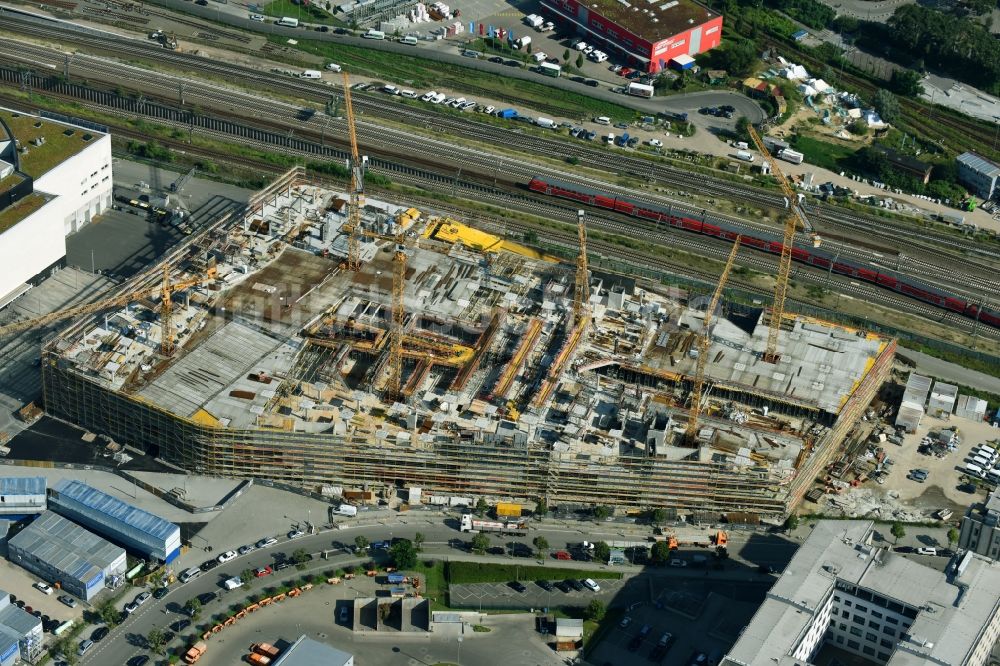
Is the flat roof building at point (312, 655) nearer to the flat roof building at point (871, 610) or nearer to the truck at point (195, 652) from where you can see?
the truck at point (195, 652)

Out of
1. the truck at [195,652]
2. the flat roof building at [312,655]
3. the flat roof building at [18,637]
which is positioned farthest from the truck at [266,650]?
the flat roof building at [18,637]

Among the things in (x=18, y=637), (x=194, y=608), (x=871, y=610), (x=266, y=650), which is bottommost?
(x=266, y=650)

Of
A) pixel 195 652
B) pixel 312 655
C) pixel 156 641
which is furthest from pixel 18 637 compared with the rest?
pixel 312 655

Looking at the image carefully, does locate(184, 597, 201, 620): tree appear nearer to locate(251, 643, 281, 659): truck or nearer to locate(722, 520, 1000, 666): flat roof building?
locate(251, 643, 281, 659): truck

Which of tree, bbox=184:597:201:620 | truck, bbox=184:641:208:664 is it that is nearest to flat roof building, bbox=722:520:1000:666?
truck, bbox=184:641:208:664

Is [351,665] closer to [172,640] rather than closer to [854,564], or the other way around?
[172,640]

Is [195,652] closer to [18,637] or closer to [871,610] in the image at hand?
[18,637]

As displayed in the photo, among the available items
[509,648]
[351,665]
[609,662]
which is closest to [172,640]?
[351,665]
